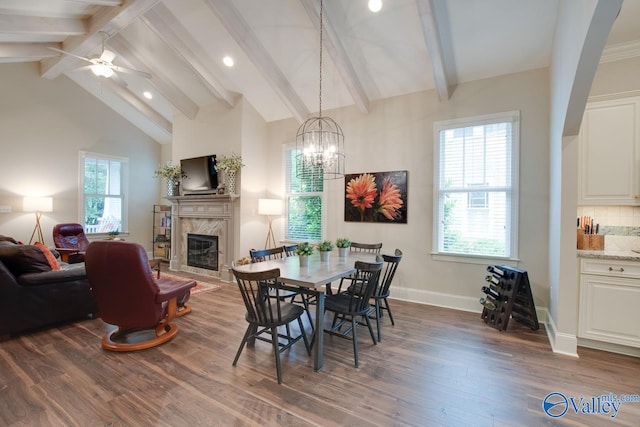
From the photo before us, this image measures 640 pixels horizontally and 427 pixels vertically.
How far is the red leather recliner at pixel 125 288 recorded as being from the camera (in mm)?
2756

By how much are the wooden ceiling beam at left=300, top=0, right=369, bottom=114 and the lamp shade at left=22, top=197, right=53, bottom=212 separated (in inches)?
236

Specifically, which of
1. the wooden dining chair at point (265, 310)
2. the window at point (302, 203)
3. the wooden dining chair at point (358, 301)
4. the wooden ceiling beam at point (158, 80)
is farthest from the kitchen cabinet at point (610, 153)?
the wooden ceiling beam at point (158, 80)

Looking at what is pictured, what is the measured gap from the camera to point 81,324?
11.8 feet

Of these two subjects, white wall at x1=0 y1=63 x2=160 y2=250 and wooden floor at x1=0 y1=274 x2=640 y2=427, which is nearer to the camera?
wooden floor at x1=0 y1=274 x2=640 y2=427

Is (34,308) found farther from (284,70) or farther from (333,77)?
(333,77)

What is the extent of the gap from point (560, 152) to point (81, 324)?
554 centimetres

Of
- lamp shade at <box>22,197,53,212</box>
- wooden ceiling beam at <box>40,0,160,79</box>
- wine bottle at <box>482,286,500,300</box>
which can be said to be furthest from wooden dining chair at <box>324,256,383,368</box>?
lamp shade at <box>22,197,53,212</box>

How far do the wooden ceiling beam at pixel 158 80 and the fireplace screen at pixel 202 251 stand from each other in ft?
8.43

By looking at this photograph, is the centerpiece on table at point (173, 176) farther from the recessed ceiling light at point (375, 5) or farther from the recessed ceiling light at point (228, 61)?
the recessed ceiling light at point (375, 5)

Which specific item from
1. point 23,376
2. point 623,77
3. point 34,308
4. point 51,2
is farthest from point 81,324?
point 623,77

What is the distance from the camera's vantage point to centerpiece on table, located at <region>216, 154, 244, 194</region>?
5.57 m

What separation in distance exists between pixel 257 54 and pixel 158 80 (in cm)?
256

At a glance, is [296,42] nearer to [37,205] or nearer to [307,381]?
[307,381]

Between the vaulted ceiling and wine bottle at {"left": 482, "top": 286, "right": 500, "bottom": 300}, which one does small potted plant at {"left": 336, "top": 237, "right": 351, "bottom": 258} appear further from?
the vaulted ceiling
